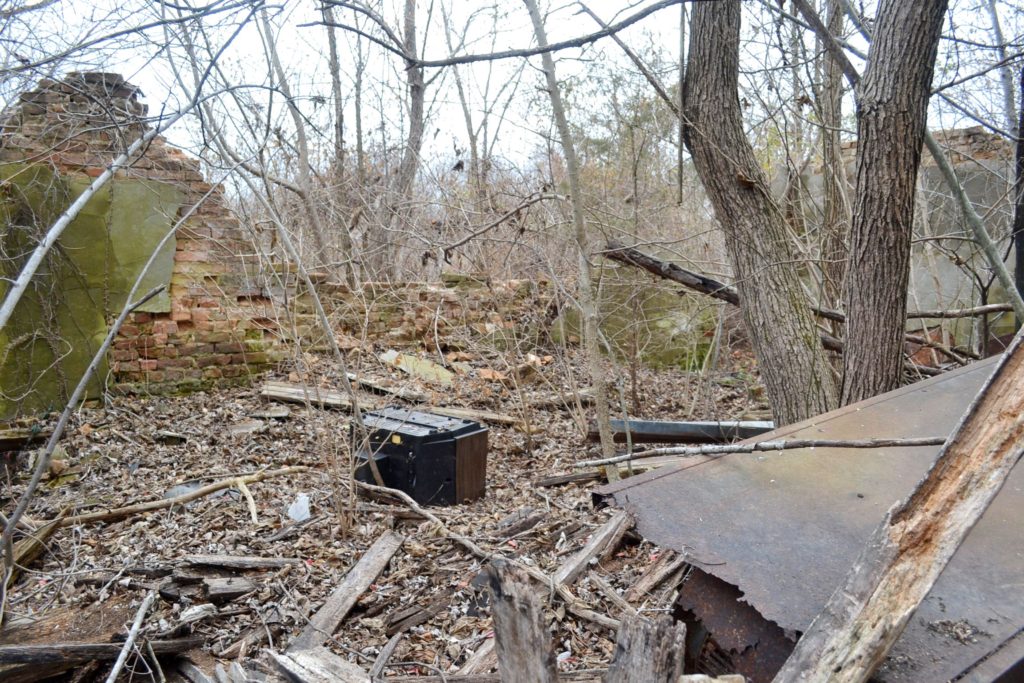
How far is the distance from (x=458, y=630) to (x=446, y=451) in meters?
1.44

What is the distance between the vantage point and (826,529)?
1795 millimetres

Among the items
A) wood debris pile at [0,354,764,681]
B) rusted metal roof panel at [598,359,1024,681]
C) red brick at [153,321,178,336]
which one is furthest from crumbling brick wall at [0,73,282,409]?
rusted metal roof panel at [598,359,1024,681]

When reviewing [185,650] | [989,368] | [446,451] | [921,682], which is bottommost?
[185,650]

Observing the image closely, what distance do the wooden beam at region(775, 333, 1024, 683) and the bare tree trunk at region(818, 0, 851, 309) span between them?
4270mm

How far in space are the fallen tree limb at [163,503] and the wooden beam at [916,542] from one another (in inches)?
165

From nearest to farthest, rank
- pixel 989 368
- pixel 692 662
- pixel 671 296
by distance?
pixel 692 662
pixel 989 368
pixel 671 296

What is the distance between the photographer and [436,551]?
3.88 m

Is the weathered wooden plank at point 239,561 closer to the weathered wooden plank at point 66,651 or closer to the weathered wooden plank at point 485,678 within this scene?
the weathered wooden plank at point 66,651

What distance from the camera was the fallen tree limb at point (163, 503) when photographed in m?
4.25

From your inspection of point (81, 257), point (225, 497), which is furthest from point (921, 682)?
point (81, 257)

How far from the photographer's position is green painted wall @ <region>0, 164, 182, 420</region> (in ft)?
20.1

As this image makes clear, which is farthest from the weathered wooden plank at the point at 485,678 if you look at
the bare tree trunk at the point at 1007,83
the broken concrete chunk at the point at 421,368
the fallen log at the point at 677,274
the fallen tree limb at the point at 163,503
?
the bare tree trunk at the point at 1007,83

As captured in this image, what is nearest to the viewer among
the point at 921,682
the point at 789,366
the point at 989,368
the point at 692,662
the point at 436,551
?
the point at 921,682

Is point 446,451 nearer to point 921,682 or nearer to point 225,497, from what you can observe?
point 225,497
